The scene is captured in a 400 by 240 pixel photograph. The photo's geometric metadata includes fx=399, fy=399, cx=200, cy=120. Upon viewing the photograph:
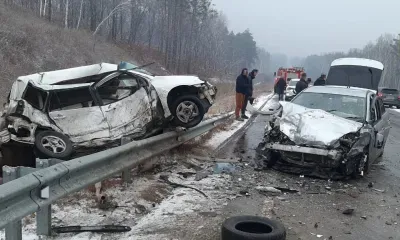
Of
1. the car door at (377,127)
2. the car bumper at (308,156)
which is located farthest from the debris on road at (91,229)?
the car door at (377,127)

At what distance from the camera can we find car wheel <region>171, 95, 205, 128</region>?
24.7 feet

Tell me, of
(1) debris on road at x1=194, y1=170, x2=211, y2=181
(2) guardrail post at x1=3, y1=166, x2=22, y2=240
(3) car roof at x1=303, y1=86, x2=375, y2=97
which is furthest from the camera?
(3) car roof at x1=303, y1=86, x2=375, y2=97

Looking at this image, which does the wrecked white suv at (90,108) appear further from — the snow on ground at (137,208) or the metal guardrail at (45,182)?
the metal guardrail at (45,182)

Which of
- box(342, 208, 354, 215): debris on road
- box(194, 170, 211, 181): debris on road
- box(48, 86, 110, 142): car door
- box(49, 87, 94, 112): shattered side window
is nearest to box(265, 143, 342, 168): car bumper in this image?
box(194, 170, 211, 181): debris on road

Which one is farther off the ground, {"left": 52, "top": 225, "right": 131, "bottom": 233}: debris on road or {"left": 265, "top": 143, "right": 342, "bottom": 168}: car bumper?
{"left": 265, "top": 143, "right": 342, "bottom": 168}: car bumper

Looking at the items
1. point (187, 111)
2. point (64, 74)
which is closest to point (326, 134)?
point (187, 111)

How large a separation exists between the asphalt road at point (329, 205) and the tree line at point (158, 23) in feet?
129

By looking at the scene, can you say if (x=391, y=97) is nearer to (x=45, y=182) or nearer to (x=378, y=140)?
(x=378, y=140)

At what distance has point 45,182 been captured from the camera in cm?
301

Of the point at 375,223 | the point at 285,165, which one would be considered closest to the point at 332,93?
the point at 285,165

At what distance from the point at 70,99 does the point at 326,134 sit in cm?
440

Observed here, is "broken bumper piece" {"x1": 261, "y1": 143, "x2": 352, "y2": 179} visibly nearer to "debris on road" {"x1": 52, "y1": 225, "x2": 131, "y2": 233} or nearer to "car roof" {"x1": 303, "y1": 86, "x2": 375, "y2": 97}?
"car roof" {"x1": 303, "y1": 86, "x2": 375, "y2": 97}

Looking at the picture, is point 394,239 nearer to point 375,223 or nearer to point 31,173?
point 375,223

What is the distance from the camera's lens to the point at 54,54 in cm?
2969
